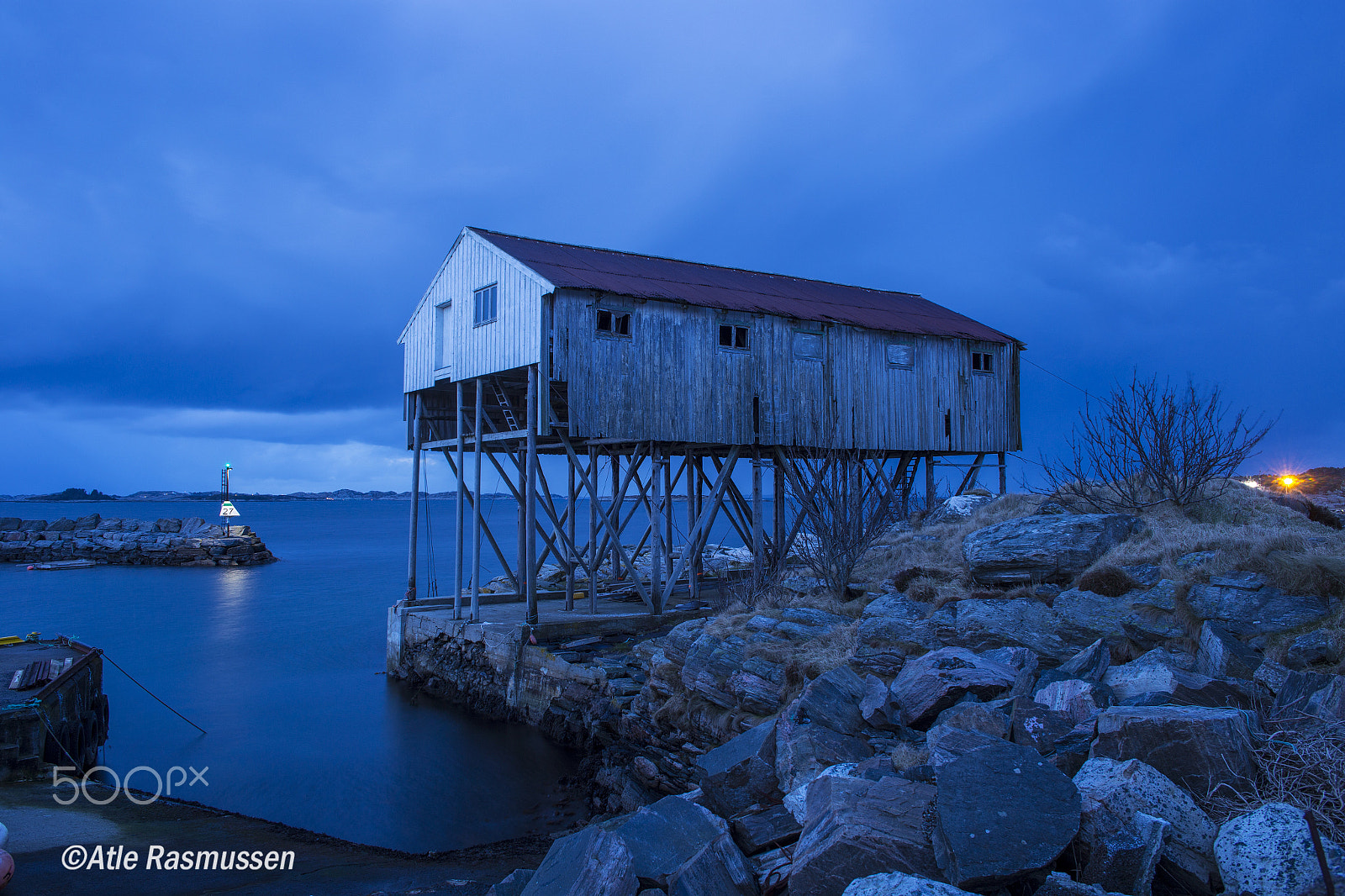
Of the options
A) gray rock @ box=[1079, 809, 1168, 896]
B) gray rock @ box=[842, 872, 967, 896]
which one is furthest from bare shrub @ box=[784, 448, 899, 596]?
gray rock @ box=[842, 872, 967, 896]

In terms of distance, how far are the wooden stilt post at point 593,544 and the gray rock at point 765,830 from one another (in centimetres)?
1270

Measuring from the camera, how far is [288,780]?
16.4 m

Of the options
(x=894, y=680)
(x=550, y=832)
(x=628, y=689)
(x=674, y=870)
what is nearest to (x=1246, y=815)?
(x=674, y=870)

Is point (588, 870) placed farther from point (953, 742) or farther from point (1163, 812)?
point (1163, 812)

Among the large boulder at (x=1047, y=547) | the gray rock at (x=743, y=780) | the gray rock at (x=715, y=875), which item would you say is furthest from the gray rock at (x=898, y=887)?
the large boulder at (x=1047, y=547)

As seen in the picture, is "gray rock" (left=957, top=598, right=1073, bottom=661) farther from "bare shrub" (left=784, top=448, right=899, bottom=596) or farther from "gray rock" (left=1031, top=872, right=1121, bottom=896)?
"gray rock" (left=1031, top=872, right=1121, bottom=896)

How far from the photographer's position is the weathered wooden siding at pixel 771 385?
19016 mm

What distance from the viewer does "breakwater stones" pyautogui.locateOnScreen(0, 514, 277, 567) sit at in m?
65.9

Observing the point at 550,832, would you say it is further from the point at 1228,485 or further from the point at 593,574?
the point at 1228,485

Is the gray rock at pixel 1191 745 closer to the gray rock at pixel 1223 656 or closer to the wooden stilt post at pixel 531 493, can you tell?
the gray rock at pixel 1223 656

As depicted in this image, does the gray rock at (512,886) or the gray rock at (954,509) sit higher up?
the gray rock at (954,509)

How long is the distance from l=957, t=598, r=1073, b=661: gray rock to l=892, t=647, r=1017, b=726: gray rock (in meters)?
0.81

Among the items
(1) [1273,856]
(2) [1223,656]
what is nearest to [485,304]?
(2) [1223,656]

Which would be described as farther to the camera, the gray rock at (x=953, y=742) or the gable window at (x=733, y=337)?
the gable window at (x=733, y=337)
